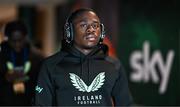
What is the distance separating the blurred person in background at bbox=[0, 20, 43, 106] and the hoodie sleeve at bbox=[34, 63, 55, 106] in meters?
1.14

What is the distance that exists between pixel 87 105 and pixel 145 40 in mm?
4059

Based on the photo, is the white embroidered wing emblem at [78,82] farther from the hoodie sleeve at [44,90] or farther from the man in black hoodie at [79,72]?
the hoodie sleeve at [44,90]

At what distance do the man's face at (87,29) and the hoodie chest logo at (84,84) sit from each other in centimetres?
19

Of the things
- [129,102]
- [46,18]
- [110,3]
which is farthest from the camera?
[46,18]

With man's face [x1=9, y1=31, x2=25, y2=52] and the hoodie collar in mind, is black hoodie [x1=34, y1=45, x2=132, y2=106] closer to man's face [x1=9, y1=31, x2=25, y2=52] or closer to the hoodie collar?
the hoodie collar

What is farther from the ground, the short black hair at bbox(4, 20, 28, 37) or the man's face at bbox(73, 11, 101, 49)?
the man's face at bbox(73, 11, 101, 49)

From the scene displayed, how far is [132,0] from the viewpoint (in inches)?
282

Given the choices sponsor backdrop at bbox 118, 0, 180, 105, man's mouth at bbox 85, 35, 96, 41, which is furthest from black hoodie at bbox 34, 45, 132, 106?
sponsor backdrop at bbox 118, 0, 180, 105

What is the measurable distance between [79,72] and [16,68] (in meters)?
1.34

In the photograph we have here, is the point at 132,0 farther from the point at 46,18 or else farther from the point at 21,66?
the point at 46,18

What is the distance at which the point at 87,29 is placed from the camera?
2906 mm

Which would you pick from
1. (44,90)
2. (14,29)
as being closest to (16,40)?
(14,29)

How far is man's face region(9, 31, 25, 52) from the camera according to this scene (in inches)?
163

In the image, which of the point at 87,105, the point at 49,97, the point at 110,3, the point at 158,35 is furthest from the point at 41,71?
the point at 110,3
